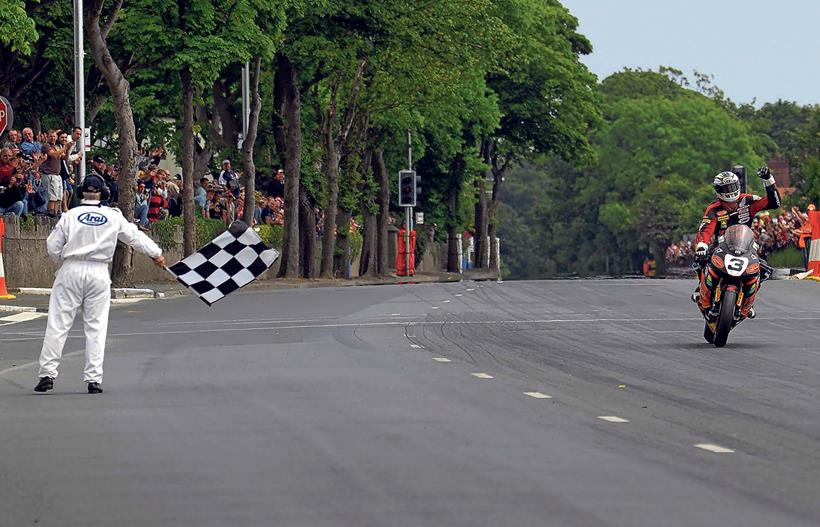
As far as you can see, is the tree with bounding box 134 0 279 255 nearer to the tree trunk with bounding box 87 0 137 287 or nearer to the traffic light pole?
the tree trunk with bounding box 87 0 137 287

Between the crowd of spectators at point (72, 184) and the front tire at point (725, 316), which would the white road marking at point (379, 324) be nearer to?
the front tire at point (725, 316)

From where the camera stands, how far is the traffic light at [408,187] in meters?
59.1

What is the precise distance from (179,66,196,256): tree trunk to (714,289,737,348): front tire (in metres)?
22.0

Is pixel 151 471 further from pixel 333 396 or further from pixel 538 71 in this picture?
pixel 538 71

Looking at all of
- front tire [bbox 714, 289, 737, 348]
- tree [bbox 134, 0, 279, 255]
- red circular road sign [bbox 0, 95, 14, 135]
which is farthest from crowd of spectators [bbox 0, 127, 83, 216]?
front tire [bbox 714, 289, 737, 348]

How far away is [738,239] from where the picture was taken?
18.7 m

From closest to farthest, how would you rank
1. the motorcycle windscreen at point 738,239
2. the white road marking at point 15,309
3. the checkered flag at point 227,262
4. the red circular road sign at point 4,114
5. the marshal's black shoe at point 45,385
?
1. the marshal's black shoe at point 45,385
2. the checkered flag at point 227,262
3. the motorcycle windscreen at point 738,239
4. the white road marking at point 15,309
5. the red circular road sign at point 4,114

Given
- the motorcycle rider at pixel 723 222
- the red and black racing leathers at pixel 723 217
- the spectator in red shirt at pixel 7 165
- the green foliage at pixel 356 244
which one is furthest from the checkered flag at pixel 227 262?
the green foliage at pixel 356 244

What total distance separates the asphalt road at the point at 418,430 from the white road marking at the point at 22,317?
3.14 m

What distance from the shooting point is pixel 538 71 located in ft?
239

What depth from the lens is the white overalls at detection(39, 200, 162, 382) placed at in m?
13.2

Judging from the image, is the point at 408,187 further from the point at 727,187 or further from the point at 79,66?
the point at 727,187

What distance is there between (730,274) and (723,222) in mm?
889

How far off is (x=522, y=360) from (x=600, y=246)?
357 feet
